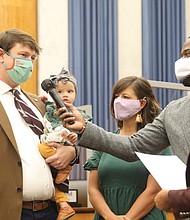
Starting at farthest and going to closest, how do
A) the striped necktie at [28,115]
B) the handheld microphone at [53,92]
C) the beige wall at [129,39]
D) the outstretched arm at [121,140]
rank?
the beige wall at [129,39], the striped necktie at [28,115], the outstretched arm at [121,140], the handheld microphone at [53,92]

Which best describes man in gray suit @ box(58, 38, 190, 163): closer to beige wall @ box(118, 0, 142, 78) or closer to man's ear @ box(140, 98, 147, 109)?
man's ear @ box(140, 98, 147, 109)

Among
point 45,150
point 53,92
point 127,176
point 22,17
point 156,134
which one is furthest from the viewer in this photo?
point 22,17

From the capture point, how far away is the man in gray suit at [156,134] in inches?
96.7

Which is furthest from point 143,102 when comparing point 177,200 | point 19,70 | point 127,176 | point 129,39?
point 129,39

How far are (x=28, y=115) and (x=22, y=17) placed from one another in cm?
378

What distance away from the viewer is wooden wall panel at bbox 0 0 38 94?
6328 millimetres

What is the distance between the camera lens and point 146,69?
22.6 feet

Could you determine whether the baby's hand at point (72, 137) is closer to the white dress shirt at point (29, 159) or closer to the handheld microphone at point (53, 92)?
the white dress shirt at point (29, 159)

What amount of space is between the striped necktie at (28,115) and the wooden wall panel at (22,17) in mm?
3428

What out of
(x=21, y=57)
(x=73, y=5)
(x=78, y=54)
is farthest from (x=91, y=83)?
(x=21, y=57)

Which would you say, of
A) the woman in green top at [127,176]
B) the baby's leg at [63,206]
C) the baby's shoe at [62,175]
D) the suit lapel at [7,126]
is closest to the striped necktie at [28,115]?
the suit lapel at [7,126]

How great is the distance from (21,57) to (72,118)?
61 cm

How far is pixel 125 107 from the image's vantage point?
3295mm

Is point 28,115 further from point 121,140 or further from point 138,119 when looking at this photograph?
point 138,119
